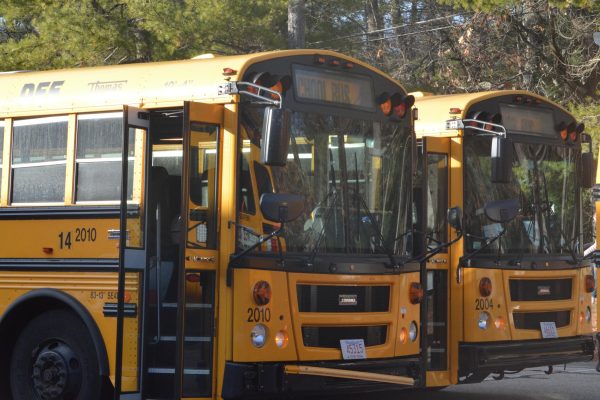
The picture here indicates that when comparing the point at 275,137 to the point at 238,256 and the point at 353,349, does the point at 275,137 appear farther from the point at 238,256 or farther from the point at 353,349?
the point at 353,349

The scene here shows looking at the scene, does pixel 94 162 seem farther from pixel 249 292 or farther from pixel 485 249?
pixel 485 249

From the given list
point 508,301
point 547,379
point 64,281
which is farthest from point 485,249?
point 64,281

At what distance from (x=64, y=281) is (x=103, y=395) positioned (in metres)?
0.93

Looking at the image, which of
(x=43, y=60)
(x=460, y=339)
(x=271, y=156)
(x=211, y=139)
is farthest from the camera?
(x=43, y=60)

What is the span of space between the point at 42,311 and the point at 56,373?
22.2 inches

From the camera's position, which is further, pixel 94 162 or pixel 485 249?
pixel 485 249

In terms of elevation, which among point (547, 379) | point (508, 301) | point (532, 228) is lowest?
point (547, 379)

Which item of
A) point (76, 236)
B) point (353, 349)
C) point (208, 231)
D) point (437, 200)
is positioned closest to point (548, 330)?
point (437, 200)

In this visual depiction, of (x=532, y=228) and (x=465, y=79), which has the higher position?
(x=465, y=79)

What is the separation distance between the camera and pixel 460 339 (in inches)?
425

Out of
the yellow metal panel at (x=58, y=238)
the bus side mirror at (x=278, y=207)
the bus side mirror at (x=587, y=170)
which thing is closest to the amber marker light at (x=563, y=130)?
the bus side mirror at (x=587, y=170)

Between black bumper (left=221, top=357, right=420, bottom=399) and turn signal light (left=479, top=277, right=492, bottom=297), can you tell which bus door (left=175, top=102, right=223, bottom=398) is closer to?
black bumper (left=221, top=357, right=420, bottom=399)

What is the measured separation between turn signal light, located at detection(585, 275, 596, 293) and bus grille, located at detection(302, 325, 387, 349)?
314cm

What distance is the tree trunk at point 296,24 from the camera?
21328 mm
